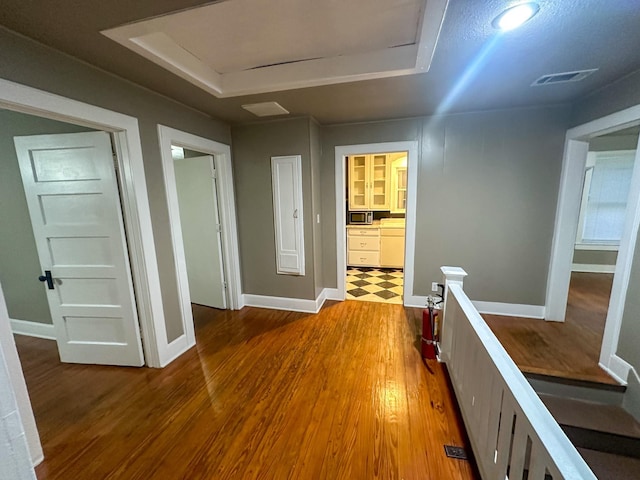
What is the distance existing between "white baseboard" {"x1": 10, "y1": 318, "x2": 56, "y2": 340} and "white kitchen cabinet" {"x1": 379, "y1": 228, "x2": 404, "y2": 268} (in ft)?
15.5

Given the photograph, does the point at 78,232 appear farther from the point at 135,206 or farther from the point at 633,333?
the point at 633,333

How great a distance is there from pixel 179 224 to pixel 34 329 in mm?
2139

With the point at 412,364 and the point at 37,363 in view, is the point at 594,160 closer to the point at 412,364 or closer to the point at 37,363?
the point at 412,364

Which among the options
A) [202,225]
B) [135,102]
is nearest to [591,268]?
[202,225]

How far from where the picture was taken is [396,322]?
3082 mm

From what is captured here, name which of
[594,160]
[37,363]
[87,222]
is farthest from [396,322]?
[594,160]

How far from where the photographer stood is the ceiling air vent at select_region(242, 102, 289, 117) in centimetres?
253

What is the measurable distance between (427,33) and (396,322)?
8.75ft

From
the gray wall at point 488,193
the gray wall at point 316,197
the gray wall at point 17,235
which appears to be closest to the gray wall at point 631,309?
the gray wall at point 488,193

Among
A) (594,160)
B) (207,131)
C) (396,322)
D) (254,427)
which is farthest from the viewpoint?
(594,160)

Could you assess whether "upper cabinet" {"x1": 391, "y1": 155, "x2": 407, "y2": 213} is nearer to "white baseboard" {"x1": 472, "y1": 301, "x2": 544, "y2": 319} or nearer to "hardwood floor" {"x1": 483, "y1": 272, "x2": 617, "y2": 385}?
"white baseboard" {"x1": 472, "y1": 301, "x2": 544, "y2": 319}

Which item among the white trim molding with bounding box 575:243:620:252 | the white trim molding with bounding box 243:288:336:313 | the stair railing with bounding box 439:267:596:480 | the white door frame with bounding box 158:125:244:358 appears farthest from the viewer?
the white trim molding with bounding box 575:243:620:252

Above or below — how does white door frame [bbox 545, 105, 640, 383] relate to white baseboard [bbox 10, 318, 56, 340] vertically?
above

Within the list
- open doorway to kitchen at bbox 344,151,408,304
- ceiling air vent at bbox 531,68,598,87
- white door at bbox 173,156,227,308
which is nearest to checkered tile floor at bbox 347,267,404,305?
Result: open doorway to kitchen at bbox 344,151,408,304
